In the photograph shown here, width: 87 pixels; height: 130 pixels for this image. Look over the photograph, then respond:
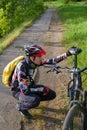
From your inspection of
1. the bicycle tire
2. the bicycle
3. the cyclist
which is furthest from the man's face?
the bicycle tire

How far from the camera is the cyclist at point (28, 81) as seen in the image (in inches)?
229

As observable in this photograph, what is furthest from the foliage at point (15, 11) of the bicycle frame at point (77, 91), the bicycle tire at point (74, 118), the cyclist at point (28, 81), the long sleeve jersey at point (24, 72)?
the bicycle tire at point (74, 118)

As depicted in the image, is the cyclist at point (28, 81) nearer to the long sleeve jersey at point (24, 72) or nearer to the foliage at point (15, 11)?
the long sleeve jersey at point (24, 72)

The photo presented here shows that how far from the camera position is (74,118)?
453 cm

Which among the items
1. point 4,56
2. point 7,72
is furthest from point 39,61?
point 4,56

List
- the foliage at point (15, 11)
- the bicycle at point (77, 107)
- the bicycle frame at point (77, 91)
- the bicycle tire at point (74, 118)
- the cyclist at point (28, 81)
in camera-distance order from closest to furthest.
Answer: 1. the bicycle tire at point (74, 118)
2. the bicycle at point (77, 107)
3. the bicycle frame at point (77, 91)
4. the cyclist at point (28, 81)
5. the foliage at point (15, 11)

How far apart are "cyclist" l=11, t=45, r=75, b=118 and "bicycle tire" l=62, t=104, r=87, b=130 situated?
121 cm

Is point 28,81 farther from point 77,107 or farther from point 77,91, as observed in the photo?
point 77,107

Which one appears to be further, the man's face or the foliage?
the foliage

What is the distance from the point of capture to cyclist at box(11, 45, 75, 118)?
5824 millimetres

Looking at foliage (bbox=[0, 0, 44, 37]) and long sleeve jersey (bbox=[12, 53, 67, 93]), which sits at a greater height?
long sleeve jersey (bbox=[12, 53, 67, 93])

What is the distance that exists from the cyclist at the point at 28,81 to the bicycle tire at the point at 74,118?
121cm

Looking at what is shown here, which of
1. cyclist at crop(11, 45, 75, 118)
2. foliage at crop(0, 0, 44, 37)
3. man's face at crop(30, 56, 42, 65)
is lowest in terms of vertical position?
foliage at crop(0, 0, 44, 37)

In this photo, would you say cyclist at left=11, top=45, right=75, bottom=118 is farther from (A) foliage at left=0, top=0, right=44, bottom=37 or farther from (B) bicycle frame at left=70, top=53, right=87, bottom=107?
(A) foliage at left=0, top=0, right=44, bottom=37
